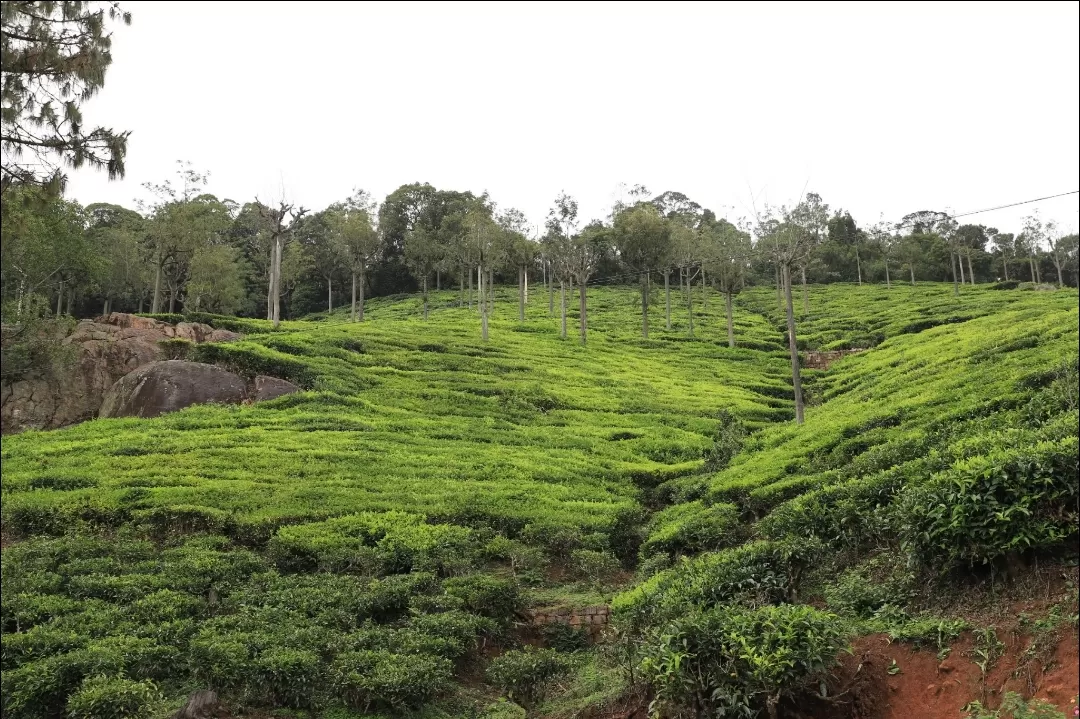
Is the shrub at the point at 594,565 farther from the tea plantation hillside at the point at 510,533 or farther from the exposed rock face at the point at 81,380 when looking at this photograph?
the exposed rock face at the point at 81,380

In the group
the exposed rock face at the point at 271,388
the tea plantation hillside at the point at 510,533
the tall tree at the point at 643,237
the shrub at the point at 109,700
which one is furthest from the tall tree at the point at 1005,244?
the shrub at the point at 109,700

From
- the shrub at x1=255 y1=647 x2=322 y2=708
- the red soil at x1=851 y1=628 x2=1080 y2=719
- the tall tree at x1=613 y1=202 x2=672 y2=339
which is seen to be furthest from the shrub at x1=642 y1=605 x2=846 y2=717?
the tall tree at x1=613 y1=202 x2=672 y2=339

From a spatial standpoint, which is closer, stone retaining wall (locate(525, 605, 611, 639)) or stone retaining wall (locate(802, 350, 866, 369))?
stone retaining wall (locate(525, 605, 611, 639))

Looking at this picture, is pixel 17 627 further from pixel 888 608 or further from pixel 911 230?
pixel 911 230

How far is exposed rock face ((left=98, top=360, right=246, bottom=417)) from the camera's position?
92.2 feet

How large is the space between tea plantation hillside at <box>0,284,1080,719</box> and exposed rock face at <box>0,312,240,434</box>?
11.6 feet

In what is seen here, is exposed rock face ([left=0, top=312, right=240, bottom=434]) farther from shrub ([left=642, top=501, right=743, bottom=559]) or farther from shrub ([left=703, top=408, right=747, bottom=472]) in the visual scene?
shrub ([left=703, top=408, right=747, bottom=472])

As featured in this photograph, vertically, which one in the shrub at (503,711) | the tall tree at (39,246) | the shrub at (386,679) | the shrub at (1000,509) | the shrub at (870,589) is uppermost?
the tall tree at (39,246)

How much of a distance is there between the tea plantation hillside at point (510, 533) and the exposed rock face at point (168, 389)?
1437mm

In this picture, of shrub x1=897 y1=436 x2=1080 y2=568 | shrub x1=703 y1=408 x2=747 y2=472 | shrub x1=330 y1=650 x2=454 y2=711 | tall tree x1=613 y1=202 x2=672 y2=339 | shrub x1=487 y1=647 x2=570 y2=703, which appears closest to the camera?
shrub x1=897 y1=436 x2=1080 y2=568

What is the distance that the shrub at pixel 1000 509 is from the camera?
8391mm

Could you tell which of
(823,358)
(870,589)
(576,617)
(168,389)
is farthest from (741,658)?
(823,358)

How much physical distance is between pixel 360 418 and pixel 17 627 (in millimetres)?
14845

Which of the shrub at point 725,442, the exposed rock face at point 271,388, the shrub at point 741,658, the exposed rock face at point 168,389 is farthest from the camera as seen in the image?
the exposed rock face at point 271,388
